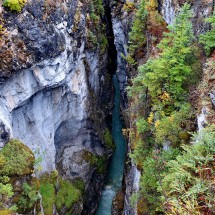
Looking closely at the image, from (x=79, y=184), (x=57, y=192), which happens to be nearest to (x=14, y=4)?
(x=57, y=192)

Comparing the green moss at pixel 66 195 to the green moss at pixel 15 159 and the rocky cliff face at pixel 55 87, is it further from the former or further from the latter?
the green moss at pixel 15 159

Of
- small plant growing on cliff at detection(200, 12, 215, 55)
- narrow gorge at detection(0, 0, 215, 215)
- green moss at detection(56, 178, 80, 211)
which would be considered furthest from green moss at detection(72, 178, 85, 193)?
small plant growing on cliff at detection(200, 12, 215, 55)

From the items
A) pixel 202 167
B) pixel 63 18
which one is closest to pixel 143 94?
pixel 63 18

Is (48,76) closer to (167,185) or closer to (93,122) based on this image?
(93,122)

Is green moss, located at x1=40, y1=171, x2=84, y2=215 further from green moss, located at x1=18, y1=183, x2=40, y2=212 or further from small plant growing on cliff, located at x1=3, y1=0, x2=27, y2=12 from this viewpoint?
small plant growing on cliff, located at x1=3, y1=0, x2=27, y2=12

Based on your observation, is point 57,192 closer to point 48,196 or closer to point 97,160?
point 48,196
